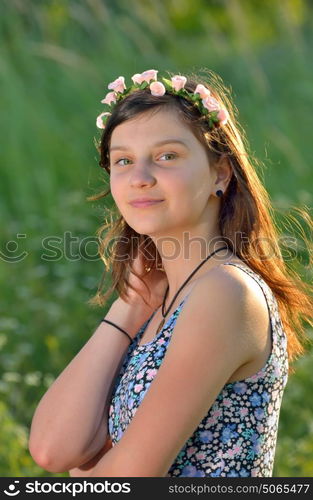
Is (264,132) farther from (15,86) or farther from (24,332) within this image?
(24,332)

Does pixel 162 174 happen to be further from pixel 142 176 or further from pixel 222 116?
pixel 222 116

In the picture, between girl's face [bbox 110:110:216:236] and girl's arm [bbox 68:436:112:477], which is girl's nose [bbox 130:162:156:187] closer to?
girl's face [bbox 110:110:216:236]

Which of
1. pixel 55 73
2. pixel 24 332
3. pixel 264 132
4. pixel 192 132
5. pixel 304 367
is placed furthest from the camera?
pixel 55 73

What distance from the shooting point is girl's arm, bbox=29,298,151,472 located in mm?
2553

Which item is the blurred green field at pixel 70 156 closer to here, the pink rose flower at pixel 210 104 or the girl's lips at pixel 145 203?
the pink rose flower at pixel 210 104

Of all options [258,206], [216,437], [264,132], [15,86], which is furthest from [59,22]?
[216,437]

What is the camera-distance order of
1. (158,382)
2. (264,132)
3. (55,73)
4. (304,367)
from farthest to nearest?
1. (55,73)
2. (264,132)
3. (304,367)
4. (158,382)

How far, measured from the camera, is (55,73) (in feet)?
21.5

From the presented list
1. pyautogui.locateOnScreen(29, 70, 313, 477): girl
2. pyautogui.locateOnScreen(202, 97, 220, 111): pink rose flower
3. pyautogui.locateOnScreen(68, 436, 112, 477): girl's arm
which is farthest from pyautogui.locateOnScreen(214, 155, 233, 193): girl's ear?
pyautogui.locateOnScreen(68, 436, 112, 477): girl's arm

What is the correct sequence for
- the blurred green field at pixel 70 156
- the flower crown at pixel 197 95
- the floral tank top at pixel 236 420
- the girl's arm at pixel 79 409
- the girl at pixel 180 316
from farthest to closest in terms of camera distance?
the blurred green field at pixel 70 156 < the girl's arm at pixel 79 409 < the flower crown at pixel 197 95 < the floral tank top at pixel 236 420 < the girl at pixel 180 316

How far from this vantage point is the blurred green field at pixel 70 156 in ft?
13.8

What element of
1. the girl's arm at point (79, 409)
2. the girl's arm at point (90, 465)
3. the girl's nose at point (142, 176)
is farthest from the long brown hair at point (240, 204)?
the girl's arm at point (90, 465)

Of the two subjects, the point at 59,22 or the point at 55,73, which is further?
the point at 59,22

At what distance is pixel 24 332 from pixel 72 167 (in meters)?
1.50
